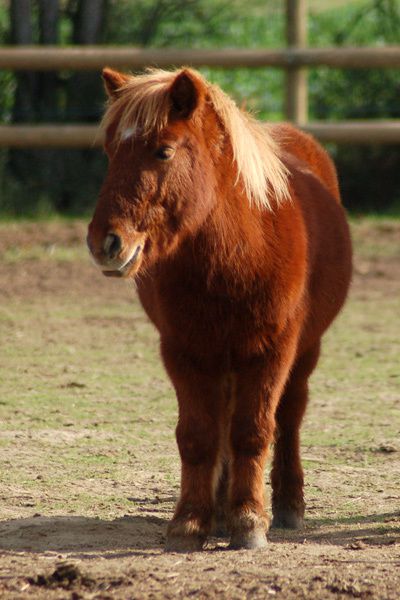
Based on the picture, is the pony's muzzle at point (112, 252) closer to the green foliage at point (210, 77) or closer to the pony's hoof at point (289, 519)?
the pony's hoof at point (289, 519)

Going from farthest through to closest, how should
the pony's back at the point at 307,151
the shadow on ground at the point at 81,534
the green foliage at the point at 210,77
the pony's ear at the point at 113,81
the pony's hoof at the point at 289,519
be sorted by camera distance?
the green foliage at the point at 210,77
the pony's back at the point at 307,151
the pony's hoof at the point at 289,519
the pony's ear at the point at 113,81
the shadow on ground at the point at 81,534

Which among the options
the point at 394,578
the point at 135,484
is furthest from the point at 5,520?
the point at 394,578

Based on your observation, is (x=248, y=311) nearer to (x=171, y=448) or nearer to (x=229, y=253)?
(x=229, y=253)

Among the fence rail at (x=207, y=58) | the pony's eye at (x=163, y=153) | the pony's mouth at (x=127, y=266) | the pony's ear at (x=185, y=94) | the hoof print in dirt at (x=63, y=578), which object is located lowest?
the hoof print in dirt at (x=63, y=578)

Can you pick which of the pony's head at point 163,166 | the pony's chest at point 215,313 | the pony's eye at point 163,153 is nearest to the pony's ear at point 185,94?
the pony's head at point 163,166

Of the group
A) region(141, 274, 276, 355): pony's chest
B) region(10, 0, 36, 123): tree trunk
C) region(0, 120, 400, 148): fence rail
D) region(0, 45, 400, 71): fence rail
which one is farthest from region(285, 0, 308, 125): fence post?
region(141, 274, 276, 355): pony's chest

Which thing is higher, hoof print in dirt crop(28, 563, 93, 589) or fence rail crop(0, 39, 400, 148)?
fence rail crop(0, 39, 400, 148)

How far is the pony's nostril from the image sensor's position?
3.54 m

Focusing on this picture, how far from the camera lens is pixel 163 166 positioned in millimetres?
3717

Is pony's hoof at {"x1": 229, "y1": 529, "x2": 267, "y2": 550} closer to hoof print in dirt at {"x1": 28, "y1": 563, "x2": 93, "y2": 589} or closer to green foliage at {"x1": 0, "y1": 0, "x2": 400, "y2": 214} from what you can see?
Answer: hoof print in dirt at {"x1": 28, "y1": 563, "x2": 93, "y2": 589}

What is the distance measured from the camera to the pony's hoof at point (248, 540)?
3982mm

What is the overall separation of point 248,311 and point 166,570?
0.91 meters

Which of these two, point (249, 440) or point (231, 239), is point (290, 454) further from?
point (231, 239)

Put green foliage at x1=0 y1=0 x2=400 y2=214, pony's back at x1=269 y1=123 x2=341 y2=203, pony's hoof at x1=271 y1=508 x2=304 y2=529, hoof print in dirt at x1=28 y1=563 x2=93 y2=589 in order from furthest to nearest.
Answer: green foliage at x1=0 y1=0 x2=400 y2=214
pony's back at x1=269 y1=123 x2=341 y2=203
pony's hoof at x1=271 y1=508 x2=304 y2=529
hoof print in dirt at x1=28 y1=563 x2=93 y2=589
